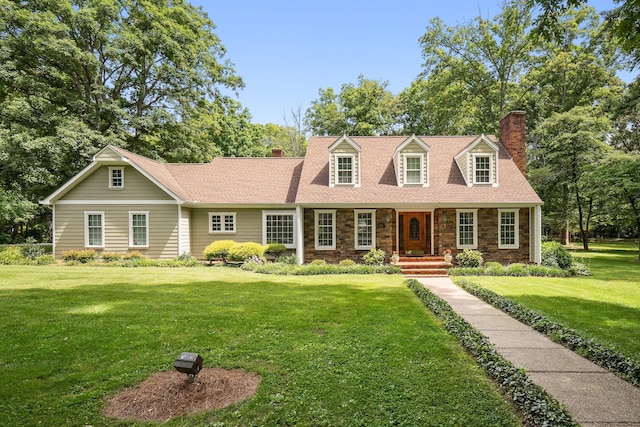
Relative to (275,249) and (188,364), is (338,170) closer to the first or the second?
(275,249)

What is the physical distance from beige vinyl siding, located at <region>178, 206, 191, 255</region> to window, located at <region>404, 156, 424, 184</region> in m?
11.2

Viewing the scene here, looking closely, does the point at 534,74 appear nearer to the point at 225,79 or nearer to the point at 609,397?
the point at 225,79

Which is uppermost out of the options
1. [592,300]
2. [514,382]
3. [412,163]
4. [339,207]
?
[412,163]

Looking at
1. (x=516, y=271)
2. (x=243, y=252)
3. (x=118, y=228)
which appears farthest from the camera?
(x=118, y=228)

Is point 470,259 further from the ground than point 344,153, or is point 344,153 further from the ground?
point 344,153

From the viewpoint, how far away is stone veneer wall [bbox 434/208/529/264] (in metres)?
16.7

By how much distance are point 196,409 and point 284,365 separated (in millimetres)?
1406

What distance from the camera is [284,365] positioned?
5.07m

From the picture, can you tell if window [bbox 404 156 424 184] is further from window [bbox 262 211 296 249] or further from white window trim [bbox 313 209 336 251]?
window [bbox 262 211 296 249]

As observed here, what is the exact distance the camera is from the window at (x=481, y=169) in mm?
17250

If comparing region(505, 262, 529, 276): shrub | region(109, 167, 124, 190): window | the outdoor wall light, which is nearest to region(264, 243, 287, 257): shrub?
region(109, 167, 124, 190): window

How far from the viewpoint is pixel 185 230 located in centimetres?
1795

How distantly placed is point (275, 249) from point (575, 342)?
13103mm

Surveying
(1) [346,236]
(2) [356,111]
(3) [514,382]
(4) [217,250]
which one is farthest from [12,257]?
(2) [356,111]
